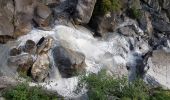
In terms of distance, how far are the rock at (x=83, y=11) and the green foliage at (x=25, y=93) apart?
12.7 feet

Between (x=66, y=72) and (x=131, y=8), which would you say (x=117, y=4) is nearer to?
(x=131, y=8)

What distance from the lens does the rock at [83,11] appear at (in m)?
15.0

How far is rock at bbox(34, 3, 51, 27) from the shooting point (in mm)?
14523

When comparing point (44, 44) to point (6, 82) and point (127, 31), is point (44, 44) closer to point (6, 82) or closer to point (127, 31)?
point (6, 82)

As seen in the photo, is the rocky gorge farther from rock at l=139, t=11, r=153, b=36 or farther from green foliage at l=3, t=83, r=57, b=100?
green foliage at l=3, t=83, r=57, b=100

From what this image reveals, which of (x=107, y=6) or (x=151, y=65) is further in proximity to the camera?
(x=107, y=6)

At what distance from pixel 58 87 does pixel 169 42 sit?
5.28 meters

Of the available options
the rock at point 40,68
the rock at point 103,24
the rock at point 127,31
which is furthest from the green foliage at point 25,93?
the rock at point 127,31

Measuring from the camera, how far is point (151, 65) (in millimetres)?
14242

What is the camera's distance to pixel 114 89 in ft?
41.2

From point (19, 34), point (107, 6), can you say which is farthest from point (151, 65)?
point (19, 34)

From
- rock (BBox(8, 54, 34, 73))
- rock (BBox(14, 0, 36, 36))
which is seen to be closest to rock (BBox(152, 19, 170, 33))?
rock (BBox(14, 0, 36, 36))

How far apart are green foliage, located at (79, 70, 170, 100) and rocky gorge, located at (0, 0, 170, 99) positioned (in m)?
0.70

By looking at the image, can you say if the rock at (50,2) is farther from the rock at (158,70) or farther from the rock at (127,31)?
the rock at (158,70)
